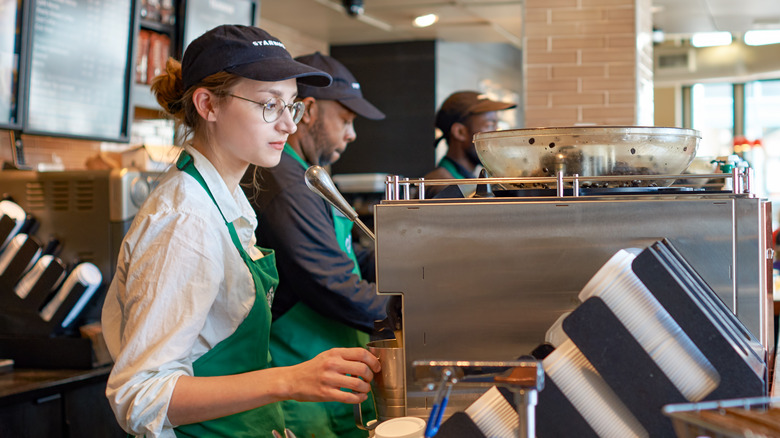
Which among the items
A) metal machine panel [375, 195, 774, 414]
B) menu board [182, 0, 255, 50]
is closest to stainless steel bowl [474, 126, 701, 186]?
metal machine panel [375, 195, 774, 414]

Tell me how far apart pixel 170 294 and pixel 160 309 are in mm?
27

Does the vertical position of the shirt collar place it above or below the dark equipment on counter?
above

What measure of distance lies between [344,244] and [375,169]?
199 inches

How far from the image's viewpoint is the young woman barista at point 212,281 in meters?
1.15

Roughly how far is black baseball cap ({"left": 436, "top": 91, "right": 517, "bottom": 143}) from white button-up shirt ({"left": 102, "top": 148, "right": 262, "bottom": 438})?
2164 millimetres

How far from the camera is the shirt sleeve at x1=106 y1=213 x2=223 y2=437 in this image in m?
1.15

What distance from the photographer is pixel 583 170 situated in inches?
44.1

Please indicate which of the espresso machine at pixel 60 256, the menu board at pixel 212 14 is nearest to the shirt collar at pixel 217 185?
the espresso machine at pixel 60 256

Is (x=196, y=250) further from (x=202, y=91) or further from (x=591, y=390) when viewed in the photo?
(x=591, y=390)

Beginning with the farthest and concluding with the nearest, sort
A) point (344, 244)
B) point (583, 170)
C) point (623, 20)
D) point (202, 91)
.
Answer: point (623, 20) < point (344, 244) < point (202, 91) < point (583, 170)

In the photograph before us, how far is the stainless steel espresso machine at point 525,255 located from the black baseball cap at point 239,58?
0.40 m

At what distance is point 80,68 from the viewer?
3.28m

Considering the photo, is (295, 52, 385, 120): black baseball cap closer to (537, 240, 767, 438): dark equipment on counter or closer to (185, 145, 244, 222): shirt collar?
(185, 145, 244, 222): shirt collar

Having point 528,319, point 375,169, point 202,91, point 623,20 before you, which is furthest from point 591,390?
point 375,169
